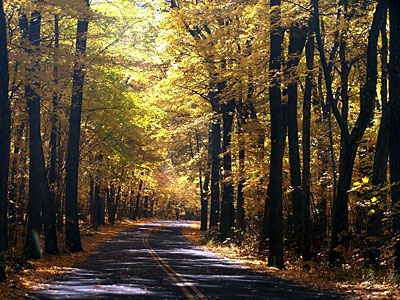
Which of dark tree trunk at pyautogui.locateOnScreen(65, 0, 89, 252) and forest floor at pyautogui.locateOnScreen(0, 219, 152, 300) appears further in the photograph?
dark tree trunk at pyautogui.locateOnScreen(65, 0, 89, 252)

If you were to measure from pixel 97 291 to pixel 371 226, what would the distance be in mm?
8529

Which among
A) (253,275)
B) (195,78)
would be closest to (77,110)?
(195,78)

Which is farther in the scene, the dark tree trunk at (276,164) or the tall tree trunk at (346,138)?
the dark tree trunk at (276,164)

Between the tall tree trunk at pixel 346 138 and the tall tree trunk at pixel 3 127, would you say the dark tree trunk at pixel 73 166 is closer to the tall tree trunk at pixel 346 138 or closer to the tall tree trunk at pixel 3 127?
the tall tree trunk at pixel 3 127

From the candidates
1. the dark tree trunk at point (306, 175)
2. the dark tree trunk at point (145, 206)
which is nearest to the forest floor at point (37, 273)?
the dark tree trunk at point (306, 175)

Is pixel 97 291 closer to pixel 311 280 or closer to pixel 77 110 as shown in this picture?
pixel 311 280

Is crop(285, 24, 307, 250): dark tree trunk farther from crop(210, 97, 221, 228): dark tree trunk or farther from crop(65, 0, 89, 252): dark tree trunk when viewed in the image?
crop(210, 97, 221, 228): dark tree trunk

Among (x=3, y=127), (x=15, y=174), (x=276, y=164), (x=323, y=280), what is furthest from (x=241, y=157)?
(x=3, y=127)

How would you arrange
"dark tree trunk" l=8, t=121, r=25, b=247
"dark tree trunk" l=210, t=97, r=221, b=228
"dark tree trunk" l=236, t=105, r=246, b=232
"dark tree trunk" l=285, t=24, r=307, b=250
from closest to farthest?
"dark tree trunk" l=285, t=24, r=307, b=250 → "dark tree trunk" l=8, t=121, r=25, b=247 → "dark tree trunk" l=236, t=105, r=246, b=232 → "dark tree trunk" l=210, t=97, r=221, b=228

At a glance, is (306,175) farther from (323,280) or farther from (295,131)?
(323,280)

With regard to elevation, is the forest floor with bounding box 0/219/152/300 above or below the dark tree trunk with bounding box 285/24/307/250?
below

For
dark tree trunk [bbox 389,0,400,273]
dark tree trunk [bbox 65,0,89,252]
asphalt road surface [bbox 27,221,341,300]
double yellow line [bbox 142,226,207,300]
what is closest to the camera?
dark tree trunk [bbox 389,0,400,273]

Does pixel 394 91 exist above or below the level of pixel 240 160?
above

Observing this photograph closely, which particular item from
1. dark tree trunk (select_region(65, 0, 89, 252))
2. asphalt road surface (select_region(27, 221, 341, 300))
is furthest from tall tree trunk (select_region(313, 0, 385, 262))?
dark tree trunk (select_region(65, 0, 89, 252))
